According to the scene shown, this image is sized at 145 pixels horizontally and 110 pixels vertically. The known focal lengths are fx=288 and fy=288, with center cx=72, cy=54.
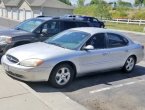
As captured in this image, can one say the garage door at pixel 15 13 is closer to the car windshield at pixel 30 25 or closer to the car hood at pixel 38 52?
the car windshield at pixel 30 25

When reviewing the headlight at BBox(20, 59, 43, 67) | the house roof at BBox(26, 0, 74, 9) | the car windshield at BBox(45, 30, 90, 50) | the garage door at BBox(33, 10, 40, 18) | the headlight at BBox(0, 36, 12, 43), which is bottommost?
the garage door at BBox(33, 10, 40, 18)

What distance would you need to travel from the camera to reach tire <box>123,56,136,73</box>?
916cm

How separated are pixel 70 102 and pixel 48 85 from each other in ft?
4.15

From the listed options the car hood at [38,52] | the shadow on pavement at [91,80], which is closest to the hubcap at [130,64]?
the shadow on pavement at [91,80]

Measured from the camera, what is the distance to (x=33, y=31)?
10336mm

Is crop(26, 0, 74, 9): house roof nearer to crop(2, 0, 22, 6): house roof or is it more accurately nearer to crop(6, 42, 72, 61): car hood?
crop(2, 0, 22, 6): house roof

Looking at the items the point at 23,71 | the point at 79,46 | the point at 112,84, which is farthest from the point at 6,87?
the point at 112,84

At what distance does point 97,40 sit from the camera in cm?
819

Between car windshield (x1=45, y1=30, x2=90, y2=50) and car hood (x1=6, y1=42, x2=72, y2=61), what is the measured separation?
0.98 feet

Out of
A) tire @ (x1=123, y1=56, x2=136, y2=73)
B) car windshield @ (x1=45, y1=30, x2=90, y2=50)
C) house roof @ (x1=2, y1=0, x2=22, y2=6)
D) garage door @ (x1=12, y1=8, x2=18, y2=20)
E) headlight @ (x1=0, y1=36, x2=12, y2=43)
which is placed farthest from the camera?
house roof @ (x1=2, y1=0, x2=22, y2=6)

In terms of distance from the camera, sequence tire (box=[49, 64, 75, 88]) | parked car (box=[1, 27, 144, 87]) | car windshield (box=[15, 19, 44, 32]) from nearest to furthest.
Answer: parked car (box=[1, 27, 144, 87]), tire (box=[49, 64, 75, 88]), car windshield (box=[15, 19, 44, 32])

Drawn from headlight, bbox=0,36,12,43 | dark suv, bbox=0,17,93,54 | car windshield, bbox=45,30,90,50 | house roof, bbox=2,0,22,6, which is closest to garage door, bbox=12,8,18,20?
house roof, bbox=2,0,22,6

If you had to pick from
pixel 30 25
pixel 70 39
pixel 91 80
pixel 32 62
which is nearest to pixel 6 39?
pixel 30 25

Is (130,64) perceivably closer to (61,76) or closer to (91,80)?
(91,80)
